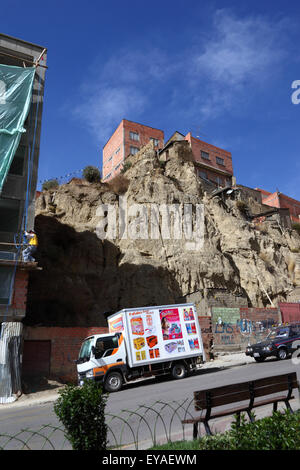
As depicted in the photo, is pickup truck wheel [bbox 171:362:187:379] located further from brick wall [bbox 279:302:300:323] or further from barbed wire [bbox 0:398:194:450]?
brick wall [bbox 279:302:300:323]

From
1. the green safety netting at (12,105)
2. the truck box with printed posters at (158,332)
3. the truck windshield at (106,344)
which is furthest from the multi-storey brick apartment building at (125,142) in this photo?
the truck windshield at (106,344)

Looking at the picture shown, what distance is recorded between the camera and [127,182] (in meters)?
38.8

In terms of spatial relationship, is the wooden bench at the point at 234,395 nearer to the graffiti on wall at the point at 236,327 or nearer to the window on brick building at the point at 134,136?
the graffiti on wall at the point at 236,327

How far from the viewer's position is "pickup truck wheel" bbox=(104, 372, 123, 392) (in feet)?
45.6

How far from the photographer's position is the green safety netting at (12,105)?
1878 centimetres

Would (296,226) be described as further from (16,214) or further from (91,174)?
(16,214)

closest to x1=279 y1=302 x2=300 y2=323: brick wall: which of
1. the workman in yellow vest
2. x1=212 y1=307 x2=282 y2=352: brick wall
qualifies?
x1=212 y1=307 x2=282 y2=352: brick wall

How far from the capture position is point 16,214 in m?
20.8

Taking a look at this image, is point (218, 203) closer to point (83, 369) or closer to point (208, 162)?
point (208, 162)

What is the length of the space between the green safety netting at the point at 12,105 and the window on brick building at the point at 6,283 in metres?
5.17

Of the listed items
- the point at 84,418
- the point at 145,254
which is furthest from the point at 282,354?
the point at 145,254

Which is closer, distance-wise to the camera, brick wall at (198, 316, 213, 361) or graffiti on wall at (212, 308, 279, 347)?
brick wall at (198, 316, 213, 361)

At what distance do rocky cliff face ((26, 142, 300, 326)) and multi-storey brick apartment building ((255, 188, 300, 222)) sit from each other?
19224 millimetres
